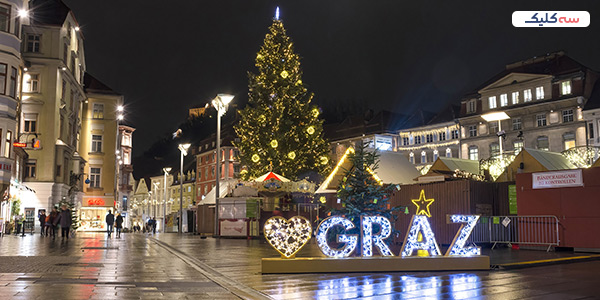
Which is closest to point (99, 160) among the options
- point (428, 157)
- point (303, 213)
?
point (303, 213)

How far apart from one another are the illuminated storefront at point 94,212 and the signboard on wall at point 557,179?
163 feet

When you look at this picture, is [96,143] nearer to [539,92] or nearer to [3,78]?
[3,78]

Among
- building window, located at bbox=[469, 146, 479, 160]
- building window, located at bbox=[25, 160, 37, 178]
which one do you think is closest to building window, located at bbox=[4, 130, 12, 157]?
building window, located at bbox=[25, 160, 37, 178]

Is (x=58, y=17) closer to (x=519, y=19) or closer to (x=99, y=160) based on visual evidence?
(x=99, y=160)

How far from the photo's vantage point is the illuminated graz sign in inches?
484

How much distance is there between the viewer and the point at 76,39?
169ft

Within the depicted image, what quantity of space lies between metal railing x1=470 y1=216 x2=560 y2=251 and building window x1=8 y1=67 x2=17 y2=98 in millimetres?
27490

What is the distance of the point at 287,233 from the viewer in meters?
12.3

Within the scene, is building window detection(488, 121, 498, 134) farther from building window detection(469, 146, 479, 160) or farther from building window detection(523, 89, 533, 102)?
building window detection(523, 89, 533, 102)

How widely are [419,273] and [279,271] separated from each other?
9.95 ft

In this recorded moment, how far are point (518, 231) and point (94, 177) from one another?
4979 centimetres

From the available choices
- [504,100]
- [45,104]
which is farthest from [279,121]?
[504,100]

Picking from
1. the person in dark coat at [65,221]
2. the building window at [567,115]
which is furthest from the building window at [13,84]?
the building window at [567,115]

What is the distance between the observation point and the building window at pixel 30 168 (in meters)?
43.1
